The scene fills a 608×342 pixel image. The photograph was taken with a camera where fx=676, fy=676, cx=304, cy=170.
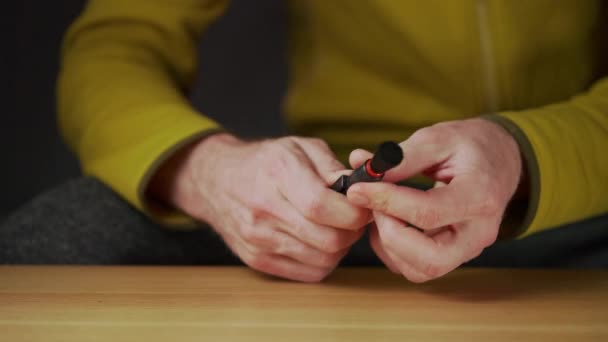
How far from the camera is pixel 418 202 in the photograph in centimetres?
38

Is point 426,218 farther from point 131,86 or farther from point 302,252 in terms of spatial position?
point 131,86

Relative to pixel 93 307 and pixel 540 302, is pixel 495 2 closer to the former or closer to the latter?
pixel 540 302

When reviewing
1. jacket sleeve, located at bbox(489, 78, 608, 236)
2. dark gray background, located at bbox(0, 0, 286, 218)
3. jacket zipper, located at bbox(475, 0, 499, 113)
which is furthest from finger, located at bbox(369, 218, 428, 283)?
dark gray background, located at bbox(0, 0, 286, 218)

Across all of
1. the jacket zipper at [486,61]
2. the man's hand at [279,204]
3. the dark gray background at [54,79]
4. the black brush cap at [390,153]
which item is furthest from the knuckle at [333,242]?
the dark gray background at [54,79]

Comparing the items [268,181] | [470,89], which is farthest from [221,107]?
[268,181]

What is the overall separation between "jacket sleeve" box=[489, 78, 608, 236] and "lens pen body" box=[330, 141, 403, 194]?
126 mm

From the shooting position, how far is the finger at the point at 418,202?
0.38 meters

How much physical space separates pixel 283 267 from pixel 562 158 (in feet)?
0.69

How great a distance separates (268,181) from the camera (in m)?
0.47

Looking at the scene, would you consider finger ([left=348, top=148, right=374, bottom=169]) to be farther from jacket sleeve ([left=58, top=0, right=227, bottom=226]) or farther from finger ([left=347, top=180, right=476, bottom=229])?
jacket sleeve ([left=58, top=0, right=227, bottom=226])

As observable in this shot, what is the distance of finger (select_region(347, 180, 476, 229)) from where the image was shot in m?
0.38

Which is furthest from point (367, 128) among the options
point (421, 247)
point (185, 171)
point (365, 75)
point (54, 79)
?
point (54, 79)

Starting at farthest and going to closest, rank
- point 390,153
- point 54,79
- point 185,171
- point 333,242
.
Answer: point 54,79, point 185,171, point 333,242, point 390,153

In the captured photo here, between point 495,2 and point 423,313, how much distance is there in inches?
13.7
